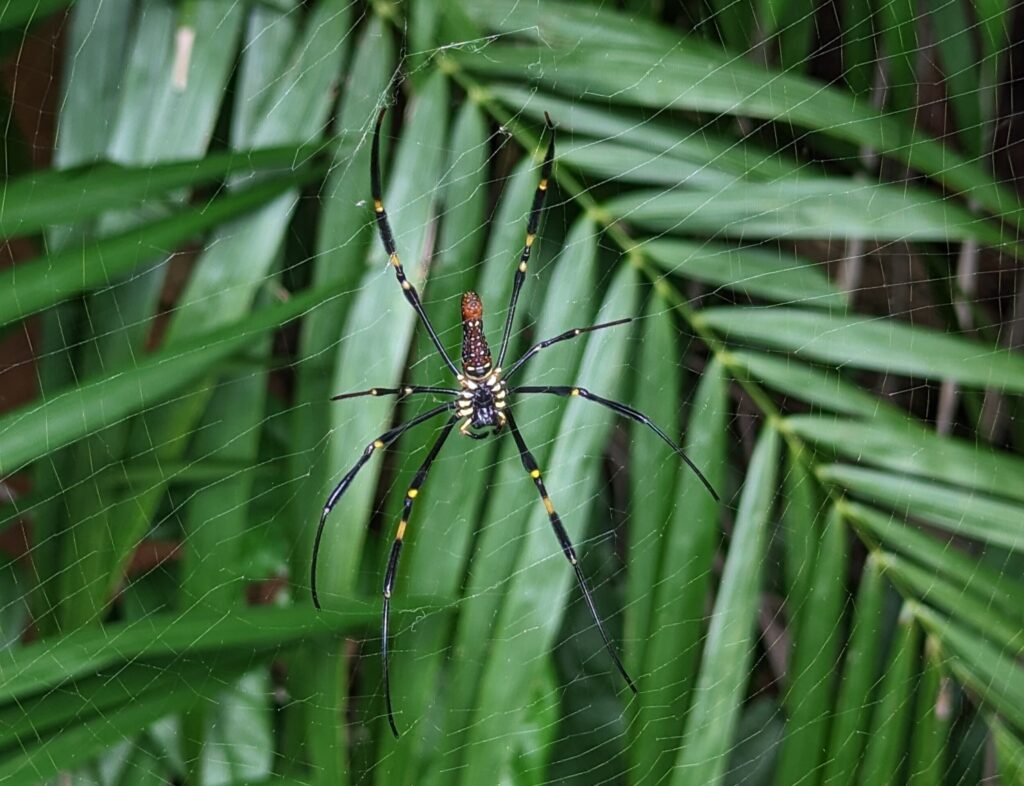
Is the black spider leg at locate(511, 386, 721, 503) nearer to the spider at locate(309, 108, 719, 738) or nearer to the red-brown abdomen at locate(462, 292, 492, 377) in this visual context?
the spider at locate(309, 108, 719, 738)

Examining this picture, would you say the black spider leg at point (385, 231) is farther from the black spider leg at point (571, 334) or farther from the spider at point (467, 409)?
the black spider leg at point (571, 334)

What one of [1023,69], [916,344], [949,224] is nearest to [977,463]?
[916,344]

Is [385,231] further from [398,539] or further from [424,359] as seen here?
[398,539]

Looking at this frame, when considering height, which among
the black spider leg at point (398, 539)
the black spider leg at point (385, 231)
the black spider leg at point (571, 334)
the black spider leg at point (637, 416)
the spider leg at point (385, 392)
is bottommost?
the black spider leg at point (398, 539)

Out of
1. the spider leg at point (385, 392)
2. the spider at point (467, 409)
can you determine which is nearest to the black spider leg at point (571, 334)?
the spider at point (467, 409)

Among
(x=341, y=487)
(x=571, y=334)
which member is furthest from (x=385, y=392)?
(x=571, y=334)
